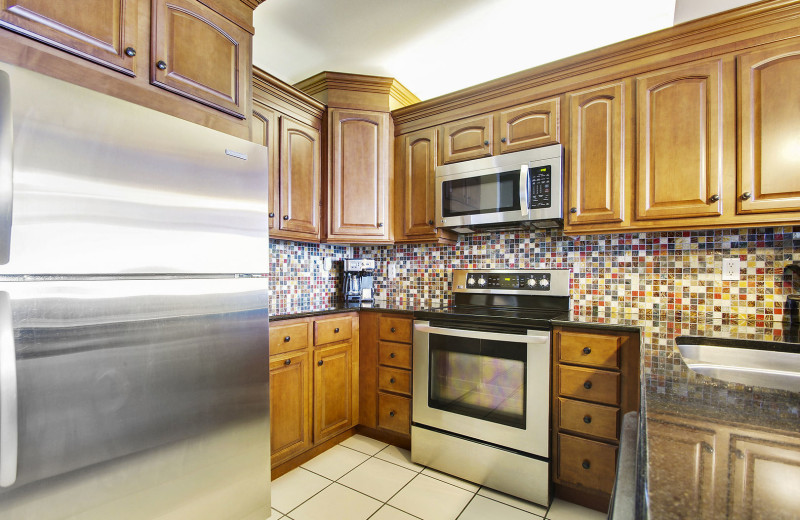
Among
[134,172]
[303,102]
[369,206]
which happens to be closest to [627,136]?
[369,206]

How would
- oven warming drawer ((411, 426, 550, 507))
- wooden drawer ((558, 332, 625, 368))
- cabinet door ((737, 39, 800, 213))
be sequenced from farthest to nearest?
oven warming drawer ((411, 426, 550, 507)), wooden drawer ((558, 332, 625, 368)), cabinet door ((737, 39, 800, 213))

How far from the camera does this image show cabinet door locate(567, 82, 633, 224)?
1990mm

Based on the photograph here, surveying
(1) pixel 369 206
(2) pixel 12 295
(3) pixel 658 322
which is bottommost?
(3) pixel 658 322

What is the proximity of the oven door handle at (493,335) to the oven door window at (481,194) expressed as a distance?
764mm

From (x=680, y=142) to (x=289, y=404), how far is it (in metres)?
2.47

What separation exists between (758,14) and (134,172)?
2637 mm

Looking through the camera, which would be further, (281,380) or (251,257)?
(281,380)

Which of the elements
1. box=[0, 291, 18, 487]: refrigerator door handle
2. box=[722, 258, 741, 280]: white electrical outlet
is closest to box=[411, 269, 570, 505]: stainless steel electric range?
Result: box=[722, 258, 741, 280]: white electrical outlet

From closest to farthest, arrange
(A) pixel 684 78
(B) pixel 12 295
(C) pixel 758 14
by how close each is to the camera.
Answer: (B) pixel 12 295 < (C) pixel 758 14 < (A) pixel 684 78

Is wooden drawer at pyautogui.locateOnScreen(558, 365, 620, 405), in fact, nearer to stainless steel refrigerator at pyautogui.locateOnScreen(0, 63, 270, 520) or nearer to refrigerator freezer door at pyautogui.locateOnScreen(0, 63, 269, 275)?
stainless steel refrigerator at pyautogui.locateOnScreen(0, 63, 270, 520)

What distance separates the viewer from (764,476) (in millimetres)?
445

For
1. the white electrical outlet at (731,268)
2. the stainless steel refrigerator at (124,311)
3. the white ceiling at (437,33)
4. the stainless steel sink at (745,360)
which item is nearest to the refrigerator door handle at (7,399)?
the stainless steel refrigerator at (124,311)

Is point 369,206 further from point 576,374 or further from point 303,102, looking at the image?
point 576,374

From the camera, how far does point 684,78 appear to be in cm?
185
